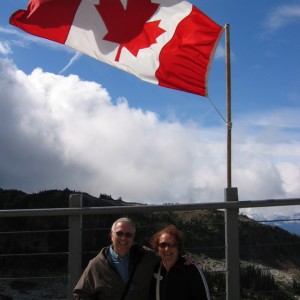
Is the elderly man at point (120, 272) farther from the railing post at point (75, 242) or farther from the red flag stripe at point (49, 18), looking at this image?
the red flag stripe at point (49, 18)

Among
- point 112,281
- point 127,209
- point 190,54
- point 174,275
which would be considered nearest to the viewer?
point 174,275

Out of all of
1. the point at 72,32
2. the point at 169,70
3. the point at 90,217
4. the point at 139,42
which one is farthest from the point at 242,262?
the point at 72,32

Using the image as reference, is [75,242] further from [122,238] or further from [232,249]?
[232,249]

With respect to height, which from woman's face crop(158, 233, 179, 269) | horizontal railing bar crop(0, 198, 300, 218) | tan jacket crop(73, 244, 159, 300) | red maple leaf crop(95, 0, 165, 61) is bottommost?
tan jacket crop(73, 244, 159, 300)

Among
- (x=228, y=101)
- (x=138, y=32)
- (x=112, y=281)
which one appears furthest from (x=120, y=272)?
(x=138, y=32)

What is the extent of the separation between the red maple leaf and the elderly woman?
310 cm

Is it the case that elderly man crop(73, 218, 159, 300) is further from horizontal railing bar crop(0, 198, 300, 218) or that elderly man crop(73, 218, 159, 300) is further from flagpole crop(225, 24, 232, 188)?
flagpole crop(225, 24, 232, 188)

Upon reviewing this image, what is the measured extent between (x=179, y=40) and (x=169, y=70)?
0.44 m

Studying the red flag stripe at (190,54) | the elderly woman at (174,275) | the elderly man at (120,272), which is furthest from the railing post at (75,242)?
the red flag stripe at (190,54)

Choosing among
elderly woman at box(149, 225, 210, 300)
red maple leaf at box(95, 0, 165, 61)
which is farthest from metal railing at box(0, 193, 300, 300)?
red maple leaf at box(95, 0, 165, 61)

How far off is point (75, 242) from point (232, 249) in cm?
150

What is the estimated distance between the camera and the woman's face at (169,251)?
384 centimetres

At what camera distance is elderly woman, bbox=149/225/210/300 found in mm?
3729

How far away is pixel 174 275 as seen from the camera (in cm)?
378
